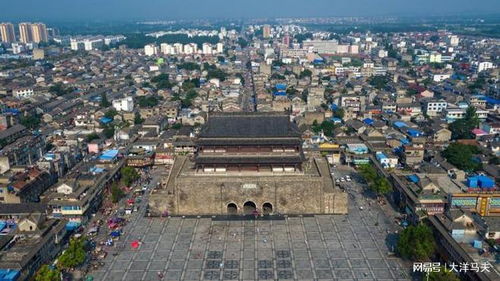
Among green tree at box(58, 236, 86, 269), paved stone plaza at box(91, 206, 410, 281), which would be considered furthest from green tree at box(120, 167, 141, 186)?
green tree at box(58, 236, 86, 269)

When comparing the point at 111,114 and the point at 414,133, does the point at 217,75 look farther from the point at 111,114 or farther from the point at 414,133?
the point at 414,133

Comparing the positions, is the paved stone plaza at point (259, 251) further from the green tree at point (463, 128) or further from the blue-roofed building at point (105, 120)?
the blue-roofed building at point (105, 120)

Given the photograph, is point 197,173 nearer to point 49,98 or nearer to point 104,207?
point 104,207

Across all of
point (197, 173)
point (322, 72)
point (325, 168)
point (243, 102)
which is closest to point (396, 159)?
point (325, 168)

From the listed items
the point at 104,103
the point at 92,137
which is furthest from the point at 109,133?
the point at 104,103

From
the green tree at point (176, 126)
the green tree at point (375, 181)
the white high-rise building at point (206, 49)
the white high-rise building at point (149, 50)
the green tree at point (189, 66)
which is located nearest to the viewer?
the green tree at point (375, 181)

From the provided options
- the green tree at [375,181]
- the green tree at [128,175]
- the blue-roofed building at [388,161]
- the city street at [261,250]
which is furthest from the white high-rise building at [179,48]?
the city street at [261,250]
